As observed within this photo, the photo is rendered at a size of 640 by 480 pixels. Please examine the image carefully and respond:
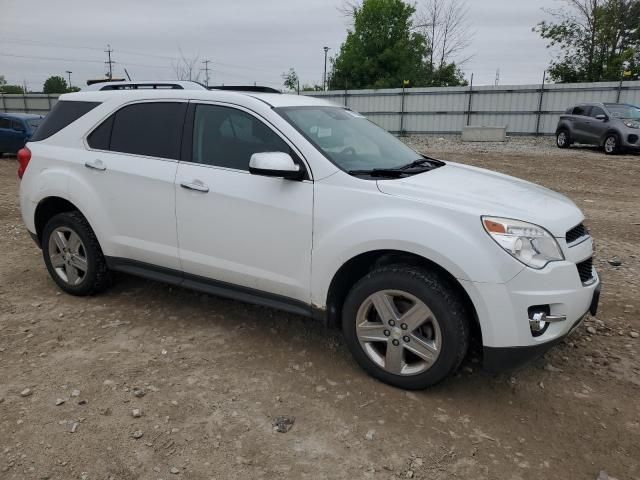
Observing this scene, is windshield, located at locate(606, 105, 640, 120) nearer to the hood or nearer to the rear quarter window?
the hood

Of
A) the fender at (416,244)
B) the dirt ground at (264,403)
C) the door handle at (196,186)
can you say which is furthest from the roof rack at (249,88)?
the dirt ground at (264,403)

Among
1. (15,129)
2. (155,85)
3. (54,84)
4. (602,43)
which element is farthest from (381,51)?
(54,84)

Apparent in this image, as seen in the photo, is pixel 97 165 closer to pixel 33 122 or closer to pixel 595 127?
pixel 33 122

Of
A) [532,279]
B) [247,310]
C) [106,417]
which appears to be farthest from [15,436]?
[532,279]

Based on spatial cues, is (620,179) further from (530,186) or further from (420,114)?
(420,114)

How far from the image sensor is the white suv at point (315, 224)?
2.72 m

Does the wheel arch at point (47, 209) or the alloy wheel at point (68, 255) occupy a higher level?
the wheel arch at point (47, 209)

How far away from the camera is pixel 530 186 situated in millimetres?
3619

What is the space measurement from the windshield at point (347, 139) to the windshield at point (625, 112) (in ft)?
48.0

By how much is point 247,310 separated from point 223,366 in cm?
93

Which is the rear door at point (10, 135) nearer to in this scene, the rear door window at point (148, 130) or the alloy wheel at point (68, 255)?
the alloy wheel at point (68, 255)

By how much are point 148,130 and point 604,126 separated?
15.8 meters

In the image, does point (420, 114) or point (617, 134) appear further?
point (420, 114)

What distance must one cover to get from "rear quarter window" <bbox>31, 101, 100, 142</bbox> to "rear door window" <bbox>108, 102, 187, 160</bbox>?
0.27 m
